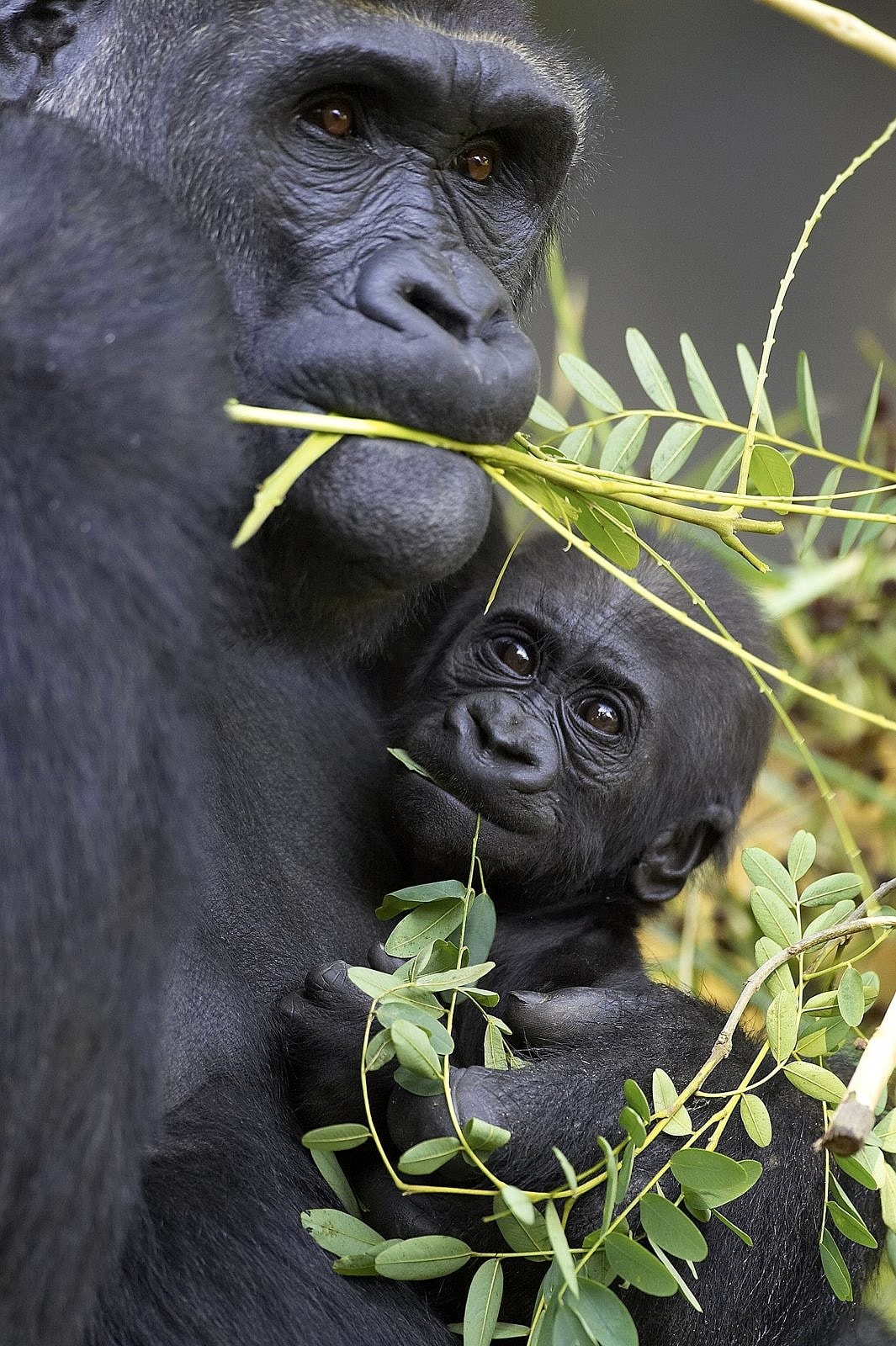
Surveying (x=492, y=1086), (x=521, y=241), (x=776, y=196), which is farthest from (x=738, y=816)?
(x=776, y=196)

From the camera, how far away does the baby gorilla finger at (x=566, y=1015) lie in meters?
2.14

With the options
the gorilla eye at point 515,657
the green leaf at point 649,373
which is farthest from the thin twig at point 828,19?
the gorilla eye at point 515,657

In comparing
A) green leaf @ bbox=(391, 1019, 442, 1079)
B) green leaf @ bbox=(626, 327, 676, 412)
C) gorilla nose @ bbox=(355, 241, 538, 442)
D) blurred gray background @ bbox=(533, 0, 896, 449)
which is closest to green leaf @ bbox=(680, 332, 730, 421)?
green leaf @ bbox=(626, 327, 676, 412)

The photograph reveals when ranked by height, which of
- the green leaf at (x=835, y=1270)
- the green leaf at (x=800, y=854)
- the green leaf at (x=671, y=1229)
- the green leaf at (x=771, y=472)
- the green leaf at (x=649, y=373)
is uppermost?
the green leaf at (x=771, y=472)

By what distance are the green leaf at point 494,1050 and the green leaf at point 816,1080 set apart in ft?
1.24

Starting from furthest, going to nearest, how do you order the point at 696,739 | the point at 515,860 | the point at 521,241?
the point at 696,739 → the point at 515,860 → the point at 521,241

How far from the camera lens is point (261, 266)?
1801 millimetres

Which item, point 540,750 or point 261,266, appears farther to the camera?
point 540,750

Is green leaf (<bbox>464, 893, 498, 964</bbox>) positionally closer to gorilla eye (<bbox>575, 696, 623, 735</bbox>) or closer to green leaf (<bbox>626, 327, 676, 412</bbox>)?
gorilla eye (<bbox>575, 696, 623, 735</bbox>)

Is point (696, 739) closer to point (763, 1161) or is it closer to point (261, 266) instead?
point (763, 1161)

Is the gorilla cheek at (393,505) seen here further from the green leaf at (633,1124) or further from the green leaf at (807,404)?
the green leaf at (807,404)

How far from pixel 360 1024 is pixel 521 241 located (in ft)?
3.69

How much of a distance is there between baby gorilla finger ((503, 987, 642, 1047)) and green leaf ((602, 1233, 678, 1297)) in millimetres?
437

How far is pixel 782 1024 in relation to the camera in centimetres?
187
